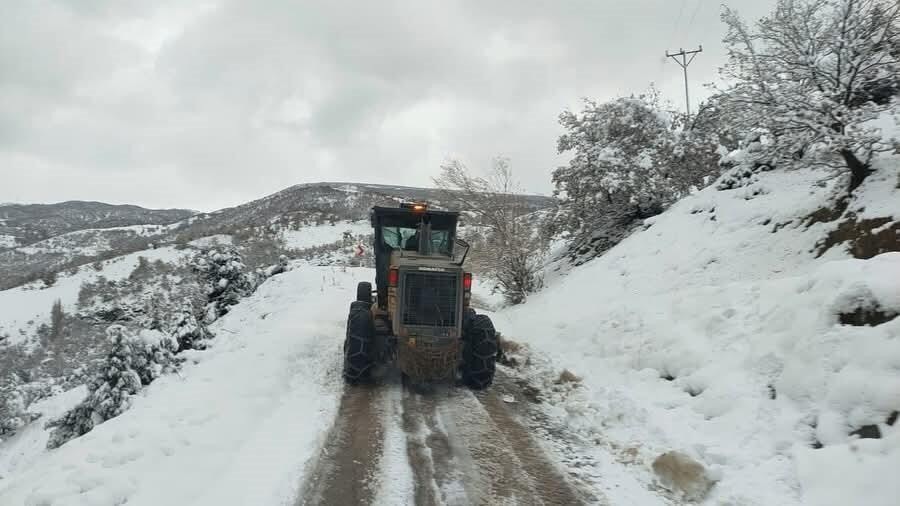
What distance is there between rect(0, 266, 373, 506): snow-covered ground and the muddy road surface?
1.15 ft

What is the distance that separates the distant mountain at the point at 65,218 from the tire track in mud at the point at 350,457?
143492 mm

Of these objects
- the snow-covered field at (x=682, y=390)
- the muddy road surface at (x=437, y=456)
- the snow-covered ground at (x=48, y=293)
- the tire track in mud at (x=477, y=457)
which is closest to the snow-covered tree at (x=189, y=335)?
the snow-covered field at (x=682, y=390)

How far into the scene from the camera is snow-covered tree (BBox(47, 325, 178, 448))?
11.5 metres

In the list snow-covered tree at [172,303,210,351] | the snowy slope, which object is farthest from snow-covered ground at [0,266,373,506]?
snow-covered tree at [172,303,210,351]

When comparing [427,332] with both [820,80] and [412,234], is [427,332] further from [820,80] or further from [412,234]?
[820,80]

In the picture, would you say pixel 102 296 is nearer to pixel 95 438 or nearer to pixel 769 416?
pixel 95 438

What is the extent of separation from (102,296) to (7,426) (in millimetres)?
37752

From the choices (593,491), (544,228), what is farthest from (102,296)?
(593,491)

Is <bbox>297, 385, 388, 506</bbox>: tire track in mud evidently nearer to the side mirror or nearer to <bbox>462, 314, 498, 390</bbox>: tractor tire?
<bbox>462, 314, 498, 390</bbox>: tractor tire

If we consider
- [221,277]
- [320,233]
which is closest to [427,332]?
[221,277]

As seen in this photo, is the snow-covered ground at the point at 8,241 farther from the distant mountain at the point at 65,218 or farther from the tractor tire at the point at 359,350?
the tractor tire at the point at 359,350

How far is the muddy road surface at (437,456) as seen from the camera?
167 inches

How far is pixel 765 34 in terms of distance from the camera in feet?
25.4

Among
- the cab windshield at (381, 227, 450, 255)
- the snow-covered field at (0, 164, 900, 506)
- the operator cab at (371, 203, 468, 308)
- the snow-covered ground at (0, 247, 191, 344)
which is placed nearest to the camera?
the snow-covered field at (0, 164, 900, 506)
